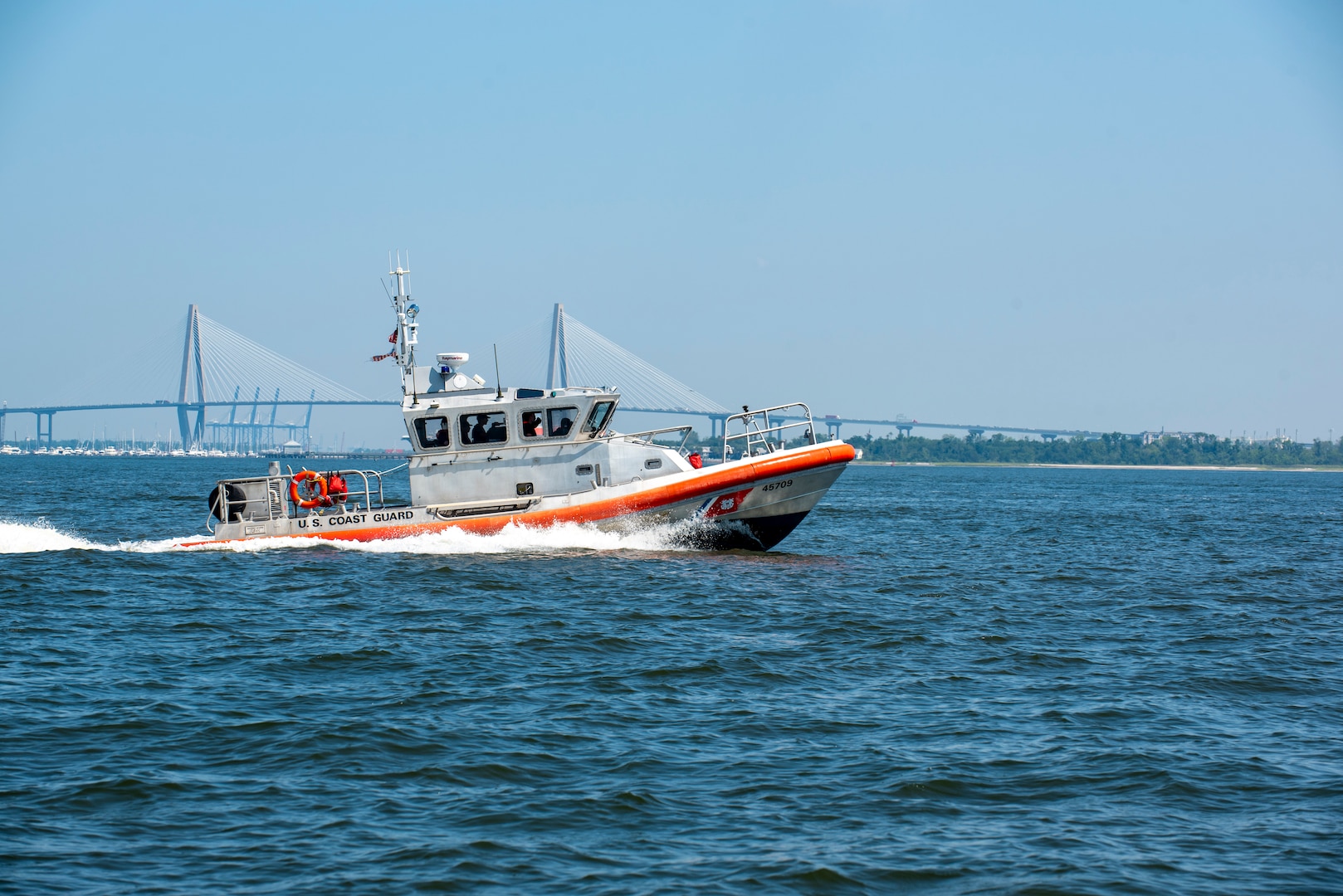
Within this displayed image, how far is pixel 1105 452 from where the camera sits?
596 ft

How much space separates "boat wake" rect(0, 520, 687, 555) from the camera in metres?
20.8

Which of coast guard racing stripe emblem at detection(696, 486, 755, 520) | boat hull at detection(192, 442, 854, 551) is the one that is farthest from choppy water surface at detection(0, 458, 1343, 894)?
coast guard racing stripe emblem at detection(696, 486, 755, 520)

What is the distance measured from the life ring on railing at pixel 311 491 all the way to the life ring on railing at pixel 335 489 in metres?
0.07

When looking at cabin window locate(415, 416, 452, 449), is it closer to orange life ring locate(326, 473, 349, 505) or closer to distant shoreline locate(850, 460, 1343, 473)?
orange life ring locate(326, 473, 349, 505)

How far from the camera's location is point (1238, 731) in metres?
9.81

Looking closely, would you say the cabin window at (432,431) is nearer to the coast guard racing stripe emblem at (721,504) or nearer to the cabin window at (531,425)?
the cabin window at (531,425)

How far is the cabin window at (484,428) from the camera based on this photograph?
21109mm

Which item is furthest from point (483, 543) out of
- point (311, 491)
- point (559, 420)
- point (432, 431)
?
point (311, 491)

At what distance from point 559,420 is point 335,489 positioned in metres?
4.85

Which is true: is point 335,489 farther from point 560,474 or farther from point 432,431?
point 560,474

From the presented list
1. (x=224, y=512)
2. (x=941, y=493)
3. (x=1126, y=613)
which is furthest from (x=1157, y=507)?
(x=224, y=512)

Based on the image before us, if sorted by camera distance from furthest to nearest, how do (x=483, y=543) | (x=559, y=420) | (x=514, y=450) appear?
(x=514, y=450) → (x=559, y=420) → (x=483, y=543)

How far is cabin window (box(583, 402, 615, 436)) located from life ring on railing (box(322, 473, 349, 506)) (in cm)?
510

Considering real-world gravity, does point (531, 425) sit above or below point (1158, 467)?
above
